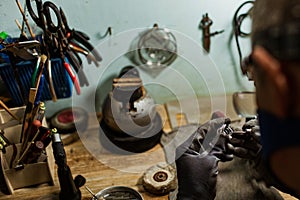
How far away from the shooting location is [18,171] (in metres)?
0.86

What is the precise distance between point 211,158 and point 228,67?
52 cm

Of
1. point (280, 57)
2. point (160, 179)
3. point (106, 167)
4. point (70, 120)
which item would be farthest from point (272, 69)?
point (70, 120)

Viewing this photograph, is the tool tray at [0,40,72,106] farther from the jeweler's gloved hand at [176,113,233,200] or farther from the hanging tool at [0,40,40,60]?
the jeweler's gloved hand at [176,113,233,200]

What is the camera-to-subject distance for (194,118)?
3.64 feet

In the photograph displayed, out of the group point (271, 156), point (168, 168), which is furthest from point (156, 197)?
point (271, 156)

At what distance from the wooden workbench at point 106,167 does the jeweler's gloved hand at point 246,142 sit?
0.17 m

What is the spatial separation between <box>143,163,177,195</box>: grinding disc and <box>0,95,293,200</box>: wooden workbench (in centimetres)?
2

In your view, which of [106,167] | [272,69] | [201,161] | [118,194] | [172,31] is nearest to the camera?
[272,69]

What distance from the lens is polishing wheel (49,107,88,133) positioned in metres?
1.05

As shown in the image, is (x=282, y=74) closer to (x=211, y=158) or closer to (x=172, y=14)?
(x=211, y=158)

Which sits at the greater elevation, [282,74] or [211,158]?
[282,74]

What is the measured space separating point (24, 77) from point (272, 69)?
69cm

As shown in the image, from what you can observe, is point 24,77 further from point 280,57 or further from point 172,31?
point 280,57

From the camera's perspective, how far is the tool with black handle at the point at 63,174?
2.56 ft
